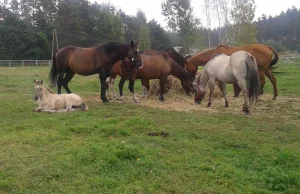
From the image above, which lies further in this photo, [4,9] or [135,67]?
[4,9]

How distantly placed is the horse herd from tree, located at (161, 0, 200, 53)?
1452 inches

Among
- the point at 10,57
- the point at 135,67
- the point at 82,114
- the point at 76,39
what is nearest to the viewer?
the point at 82,114

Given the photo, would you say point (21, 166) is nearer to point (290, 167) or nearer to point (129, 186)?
point (129, 186)

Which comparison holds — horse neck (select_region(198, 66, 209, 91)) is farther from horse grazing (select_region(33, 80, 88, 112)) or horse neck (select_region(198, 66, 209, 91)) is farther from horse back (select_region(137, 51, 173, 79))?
horse grazing (select_region(33, 80, 88, 112))

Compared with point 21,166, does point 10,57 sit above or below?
above

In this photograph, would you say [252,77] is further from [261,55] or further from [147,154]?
[147,154]

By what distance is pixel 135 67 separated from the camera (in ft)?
34.5

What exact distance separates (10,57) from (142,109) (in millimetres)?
42288

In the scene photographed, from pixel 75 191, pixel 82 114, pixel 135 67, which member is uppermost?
pixel 135 67

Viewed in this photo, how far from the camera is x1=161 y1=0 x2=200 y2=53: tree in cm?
4862

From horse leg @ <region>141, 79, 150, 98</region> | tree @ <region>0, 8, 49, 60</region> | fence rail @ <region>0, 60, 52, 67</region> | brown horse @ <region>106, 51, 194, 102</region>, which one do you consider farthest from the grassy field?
tree @ <region>0, 8, 49, 60</region>

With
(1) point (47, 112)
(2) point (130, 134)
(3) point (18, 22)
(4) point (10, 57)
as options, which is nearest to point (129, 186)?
(2) point (130, 134)

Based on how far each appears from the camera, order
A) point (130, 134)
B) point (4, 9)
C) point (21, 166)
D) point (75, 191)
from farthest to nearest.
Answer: point (4, 9) → point (130, 134) → point (21, 166) → point (75, 191)

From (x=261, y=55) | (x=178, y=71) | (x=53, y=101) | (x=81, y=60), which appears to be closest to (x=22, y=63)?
(x=81, y=60)
